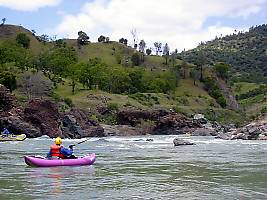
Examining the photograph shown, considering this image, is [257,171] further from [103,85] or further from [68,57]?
[68,57]

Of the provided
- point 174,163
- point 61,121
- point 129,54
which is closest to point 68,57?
point 129,54

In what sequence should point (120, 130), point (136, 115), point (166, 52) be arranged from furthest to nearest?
point (166, 52) → point (136, 115) → point (120, 130)

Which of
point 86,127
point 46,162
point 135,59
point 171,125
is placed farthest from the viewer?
point 135,59

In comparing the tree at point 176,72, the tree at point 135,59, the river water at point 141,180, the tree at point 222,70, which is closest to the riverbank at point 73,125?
the river water at point 141,180

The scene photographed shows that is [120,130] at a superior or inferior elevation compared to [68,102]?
inferior

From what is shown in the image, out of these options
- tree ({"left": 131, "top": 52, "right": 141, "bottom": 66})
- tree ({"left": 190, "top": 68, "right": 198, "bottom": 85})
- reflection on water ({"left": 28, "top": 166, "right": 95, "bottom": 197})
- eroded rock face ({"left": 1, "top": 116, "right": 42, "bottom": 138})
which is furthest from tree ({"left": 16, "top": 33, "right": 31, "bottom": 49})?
reflection on water ({"left": 28, "top": 166, "right": 95, "bottom": 197})

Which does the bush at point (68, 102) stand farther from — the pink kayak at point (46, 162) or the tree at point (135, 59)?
the tree at point (135, 59)

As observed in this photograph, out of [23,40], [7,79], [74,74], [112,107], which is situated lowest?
[112,107]

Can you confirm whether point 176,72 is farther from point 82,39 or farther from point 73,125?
point 73,125

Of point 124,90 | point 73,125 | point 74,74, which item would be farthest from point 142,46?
point 73,125

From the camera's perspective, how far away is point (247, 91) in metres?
185

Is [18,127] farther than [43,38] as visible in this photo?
No

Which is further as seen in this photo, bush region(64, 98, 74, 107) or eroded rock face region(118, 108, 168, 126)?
bush region(64, 98, 74, 107)

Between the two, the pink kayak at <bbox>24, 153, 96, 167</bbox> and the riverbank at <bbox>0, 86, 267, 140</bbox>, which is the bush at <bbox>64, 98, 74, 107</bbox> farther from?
the pink kayak at <bbox>24, 153, 96, 167</bbox>
